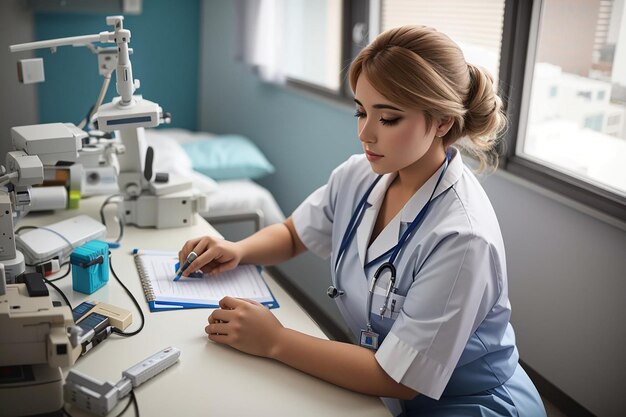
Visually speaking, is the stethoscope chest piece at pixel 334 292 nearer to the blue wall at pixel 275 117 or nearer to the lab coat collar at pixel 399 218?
the lab coat collar at pixel 399 218

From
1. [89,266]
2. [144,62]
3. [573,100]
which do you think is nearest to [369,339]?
Result: [89,266]

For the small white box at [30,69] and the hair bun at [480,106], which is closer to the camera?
the hair bun at [480,106]

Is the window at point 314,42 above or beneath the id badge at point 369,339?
above

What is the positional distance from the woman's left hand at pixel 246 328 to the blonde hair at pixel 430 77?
1.65 ft

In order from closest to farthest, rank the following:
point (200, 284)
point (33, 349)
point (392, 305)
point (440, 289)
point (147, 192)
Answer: point (33, 349)
point (440, 289)
point (392, 305)
point (200, 284)
point (147, 192)

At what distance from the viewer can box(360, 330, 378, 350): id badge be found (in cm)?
132

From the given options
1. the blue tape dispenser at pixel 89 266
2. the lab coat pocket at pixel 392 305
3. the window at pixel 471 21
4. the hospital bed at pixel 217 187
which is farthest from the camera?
the hospital bed at pixel 217 187

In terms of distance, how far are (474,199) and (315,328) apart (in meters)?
0.44

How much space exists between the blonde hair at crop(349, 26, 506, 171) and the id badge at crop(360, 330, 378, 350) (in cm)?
45

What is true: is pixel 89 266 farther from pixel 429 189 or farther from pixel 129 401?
pixel 429 189

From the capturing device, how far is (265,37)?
3.16 m

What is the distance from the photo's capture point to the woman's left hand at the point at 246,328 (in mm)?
1287

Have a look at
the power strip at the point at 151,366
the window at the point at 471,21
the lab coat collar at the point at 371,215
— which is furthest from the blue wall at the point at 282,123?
the power strip at the point at 151,366

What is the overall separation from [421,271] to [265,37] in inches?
84.9
